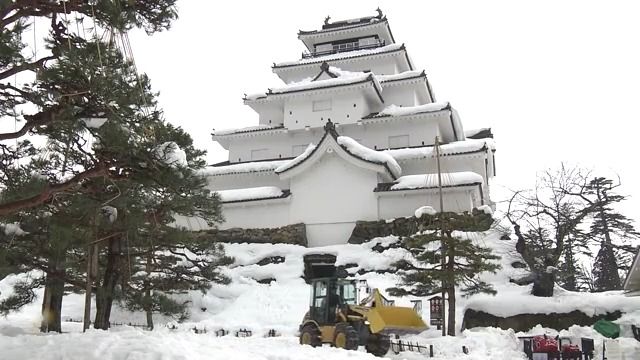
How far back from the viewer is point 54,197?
6062 millimetres

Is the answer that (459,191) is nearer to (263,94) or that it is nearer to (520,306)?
(520,306)

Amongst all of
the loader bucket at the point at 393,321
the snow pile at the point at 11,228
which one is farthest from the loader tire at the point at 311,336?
the snow pile at the point at 11,228

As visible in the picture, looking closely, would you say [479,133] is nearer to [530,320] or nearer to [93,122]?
[530,320]

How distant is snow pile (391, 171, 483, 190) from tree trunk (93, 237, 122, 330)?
1642cm

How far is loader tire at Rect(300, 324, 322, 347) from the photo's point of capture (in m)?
11.9

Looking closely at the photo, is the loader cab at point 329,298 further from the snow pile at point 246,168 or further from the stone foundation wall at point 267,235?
the snow pile at point 246,168

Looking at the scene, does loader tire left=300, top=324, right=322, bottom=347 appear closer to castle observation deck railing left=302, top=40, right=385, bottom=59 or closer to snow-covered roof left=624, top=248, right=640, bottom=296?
snow-covered roof left=624, top=248, right=640, bottom=296

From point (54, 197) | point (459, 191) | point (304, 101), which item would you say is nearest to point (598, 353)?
point (54, 197)

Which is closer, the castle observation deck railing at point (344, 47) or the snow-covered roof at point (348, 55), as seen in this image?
the snow-covered roof at point (348, 55)

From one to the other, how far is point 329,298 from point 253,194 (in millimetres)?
16914

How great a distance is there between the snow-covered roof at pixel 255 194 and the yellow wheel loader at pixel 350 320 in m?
15.3

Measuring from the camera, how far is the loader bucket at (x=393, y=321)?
10.9 meters

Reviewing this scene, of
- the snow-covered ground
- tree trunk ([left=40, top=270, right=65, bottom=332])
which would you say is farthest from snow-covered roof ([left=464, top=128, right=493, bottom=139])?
tree trunk ([left=40, top=270, right=65, bottom=332])

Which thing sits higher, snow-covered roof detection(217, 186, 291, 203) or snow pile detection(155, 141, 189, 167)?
snow-covered roof detection(217, 186, 291, 203)
